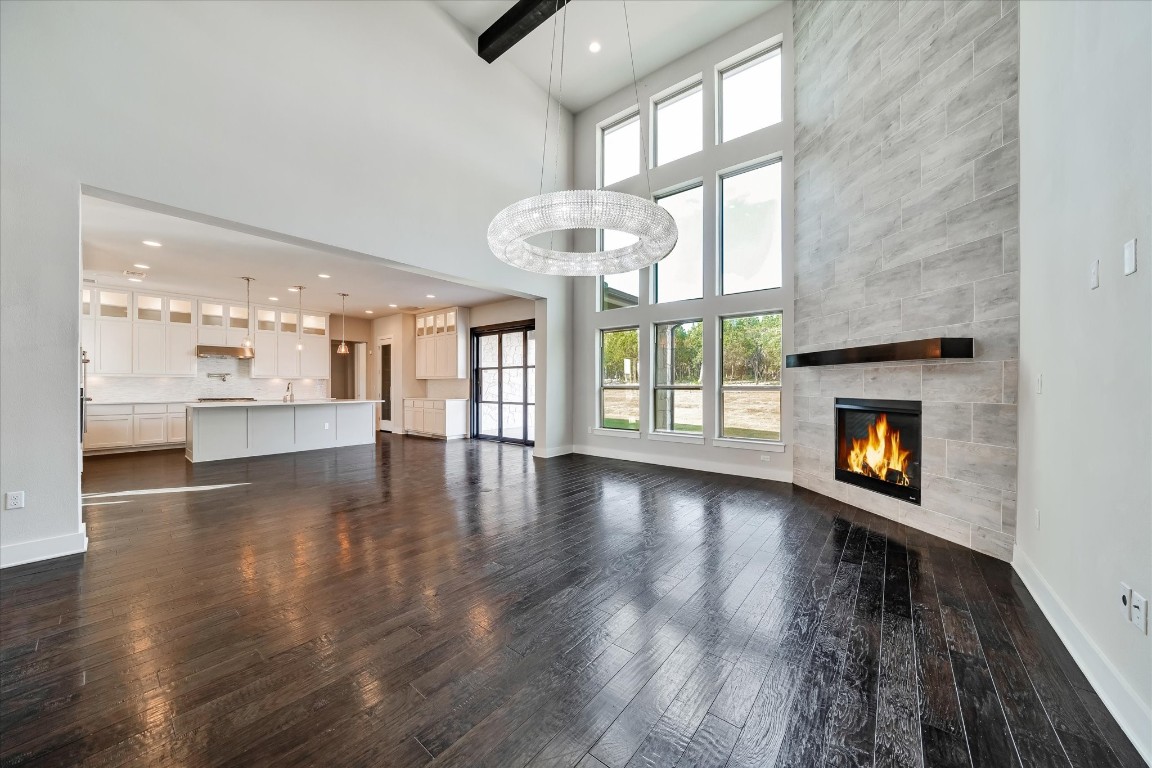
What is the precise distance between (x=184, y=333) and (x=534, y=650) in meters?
10.3

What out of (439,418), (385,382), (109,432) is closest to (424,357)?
(439,418)

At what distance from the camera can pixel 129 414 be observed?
25.4 feet

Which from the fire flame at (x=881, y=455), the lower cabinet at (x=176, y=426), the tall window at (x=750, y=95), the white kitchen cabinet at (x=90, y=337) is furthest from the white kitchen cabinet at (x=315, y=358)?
the fire flame at (x=881, y=455)

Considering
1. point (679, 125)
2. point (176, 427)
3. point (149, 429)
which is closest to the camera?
point (679, 125)

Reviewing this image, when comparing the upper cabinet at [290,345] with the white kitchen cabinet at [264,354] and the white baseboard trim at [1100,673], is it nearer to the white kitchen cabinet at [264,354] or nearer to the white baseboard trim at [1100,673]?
the white kitchen cabinet at [264,354]

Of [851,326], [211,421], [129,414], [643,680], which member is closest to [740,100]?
[851,326]

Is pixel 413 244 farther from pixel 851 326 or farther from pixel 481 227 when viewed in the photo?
pixel 851 326

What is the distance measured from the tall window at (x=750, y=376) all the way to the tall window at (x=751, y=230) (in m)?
0.50

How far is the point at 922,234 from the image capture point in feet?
11.7

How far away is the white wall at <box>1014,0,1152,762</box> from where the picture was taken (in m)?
1.49

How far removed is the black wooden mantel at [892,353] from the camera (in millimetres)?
3127

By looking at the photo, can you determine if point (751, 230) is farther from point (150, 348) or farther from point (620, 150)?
point (150, 348)

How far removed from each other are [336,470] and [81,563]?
3.19 m

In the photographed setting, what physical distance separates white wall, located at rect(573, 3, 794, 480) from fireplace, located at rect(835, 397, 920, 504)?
2.91 ft
